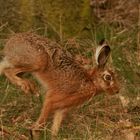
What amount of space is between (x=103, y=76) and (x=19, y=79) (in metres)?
0.88

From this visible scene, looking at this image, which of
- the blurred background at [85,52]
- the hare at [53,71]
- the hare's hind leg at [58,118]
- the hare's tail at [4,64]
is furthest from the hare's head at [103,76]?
the hare's tail at [4,64]

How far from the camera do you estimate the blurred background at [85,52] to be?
6.96 m

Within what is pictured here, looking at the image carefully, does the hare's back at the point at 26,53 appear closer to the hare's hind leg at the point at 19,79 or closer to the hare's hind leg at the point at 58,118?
the hare's hind leg at the point at 19,79

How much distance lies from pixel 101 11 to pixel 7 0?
203 centimetres

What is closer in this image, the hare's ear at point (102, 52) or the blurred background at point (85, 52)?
the blurred background at point (85, 52)

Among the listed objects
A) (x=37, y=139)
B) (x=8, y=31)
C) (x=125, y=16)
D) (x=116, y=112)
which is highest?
(x=125, y=16)

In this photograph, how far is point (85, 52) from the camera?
9023 millimetres

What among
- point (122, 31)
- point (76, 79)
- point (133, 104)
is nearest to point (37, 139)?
point (76, 79)

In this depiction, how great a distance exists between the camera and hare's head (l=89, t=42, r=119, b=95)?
7.25 m

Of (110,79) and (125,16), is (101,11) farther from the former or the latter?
(110,79)

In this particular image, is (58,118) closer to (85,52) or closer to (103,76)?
(103,76)

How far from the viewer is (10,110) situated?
7.49m

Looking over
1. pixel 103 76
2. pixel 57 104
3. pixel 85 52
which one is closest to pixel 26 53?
pixel 57 104

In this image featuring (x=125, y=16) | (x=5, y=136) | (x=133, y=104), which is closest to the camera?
(x=5, y=136)
